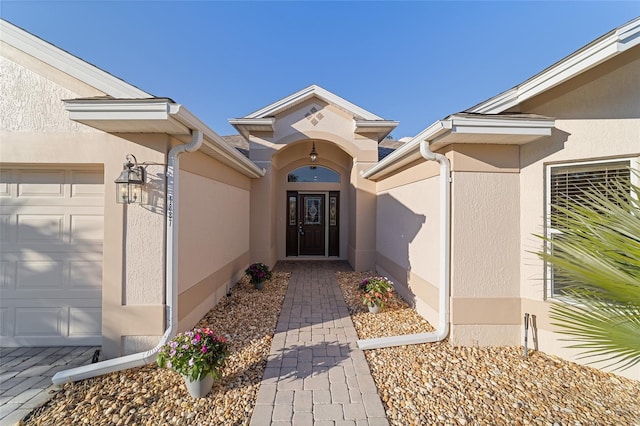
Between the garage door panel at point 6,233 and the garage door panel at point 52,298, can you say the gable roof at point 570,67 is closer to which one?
the garage door panel at point 52,298

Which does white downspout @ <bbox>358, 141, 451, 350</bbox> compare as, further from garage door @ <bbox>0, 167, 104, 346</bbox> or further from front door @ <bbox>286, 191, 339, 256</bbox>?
front door @ <bbox>286, 191, 339, 256</bbox>

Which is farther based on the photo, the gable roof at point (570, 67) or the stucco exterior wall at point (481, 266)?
the stucco exterior wall at point (481, 266)

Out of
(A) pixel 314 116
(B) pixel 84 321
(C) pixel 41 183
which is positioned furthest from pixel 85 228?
(A) pixel 314 116

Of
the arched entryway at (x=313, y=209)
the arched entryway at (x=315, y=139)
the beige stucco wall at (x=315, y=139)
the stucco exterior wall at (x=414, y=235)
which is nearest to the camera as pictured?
the stucco exterior wall at (x=414, y=235)

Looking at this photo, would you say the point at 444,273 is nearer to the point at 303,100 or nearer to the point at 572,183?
the point at 572,183

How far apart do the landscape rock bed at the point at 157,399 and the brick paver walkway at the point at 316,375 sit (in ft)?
0.62

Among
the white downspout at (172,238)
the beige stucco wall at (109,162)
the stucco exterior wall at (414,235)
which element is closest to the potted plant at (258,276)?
the white downspout at (172,238)

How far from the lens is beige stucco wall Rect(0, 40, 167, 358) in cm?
349

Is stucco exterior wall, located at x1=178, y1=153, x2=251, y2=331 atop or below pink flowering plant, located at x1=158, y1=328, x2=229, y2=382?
atop

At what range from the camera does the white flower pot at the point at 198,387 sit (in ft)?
9.01

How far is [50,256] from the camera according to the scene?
3.76 m

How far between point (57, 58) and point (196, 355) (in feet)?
14.3

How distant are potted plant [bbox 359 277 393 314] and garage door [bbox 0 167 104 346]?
4.29 meters

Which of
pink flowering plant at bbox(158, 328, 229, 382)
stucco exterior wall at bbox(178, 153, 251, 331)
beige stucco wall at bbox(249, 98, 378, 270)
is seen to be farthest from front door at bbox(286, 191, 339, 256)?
pink flowering plant at bbox(158, 328, 229, 382)
